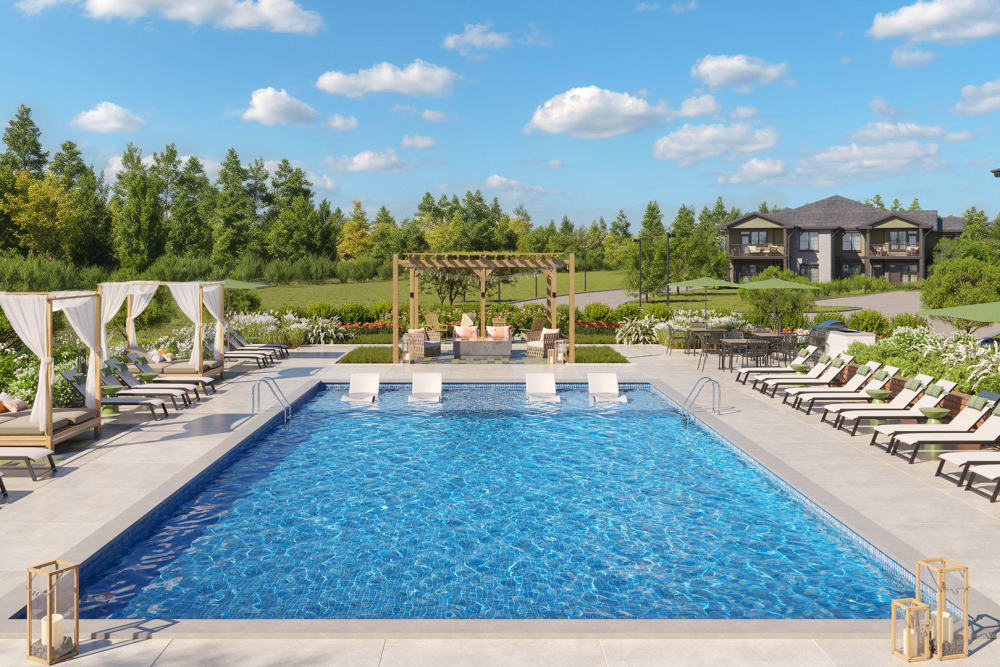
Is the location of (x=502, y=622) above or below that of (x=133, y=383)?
below

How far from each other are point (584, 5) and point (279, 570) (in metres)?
30.3

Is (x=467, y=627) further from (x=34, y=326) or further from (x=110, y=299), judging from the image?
(x=110, y=299)

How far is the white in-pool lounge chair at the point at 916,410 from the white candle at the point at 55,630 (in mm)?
10365

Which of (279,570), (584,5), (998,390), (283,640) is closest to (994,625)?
(283,640)

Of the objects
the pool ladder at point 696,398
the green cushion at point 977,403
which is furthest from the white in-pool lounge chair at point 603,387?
the green cushion at point 977,403

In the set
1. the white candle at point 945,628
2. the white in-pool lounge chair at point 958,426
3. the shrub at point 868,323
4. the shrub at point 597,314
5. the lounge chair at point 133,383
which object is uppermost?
the shrub at point 597,314

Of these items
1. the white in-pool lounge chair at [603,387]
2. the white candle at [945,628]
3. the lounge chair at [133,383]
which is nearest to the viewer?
the white candle at [945,628]

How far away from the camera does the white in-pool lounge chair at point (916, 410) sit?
10.7m

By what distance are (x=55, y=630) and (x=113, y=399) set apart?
28.6 feet

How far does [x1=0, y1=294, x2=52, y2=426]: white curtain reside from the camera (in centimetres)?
966

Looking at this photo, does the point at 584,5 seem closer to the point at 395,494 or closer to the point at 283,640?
the point at 395,494

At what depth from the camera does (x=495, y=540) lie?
7621mm

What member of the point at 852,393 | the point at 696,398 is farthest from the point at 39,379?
the point at 852,393

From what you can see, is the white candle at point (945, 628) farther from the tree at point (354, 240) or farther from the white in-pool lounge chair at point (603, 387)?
the tree at point (354, 240)
